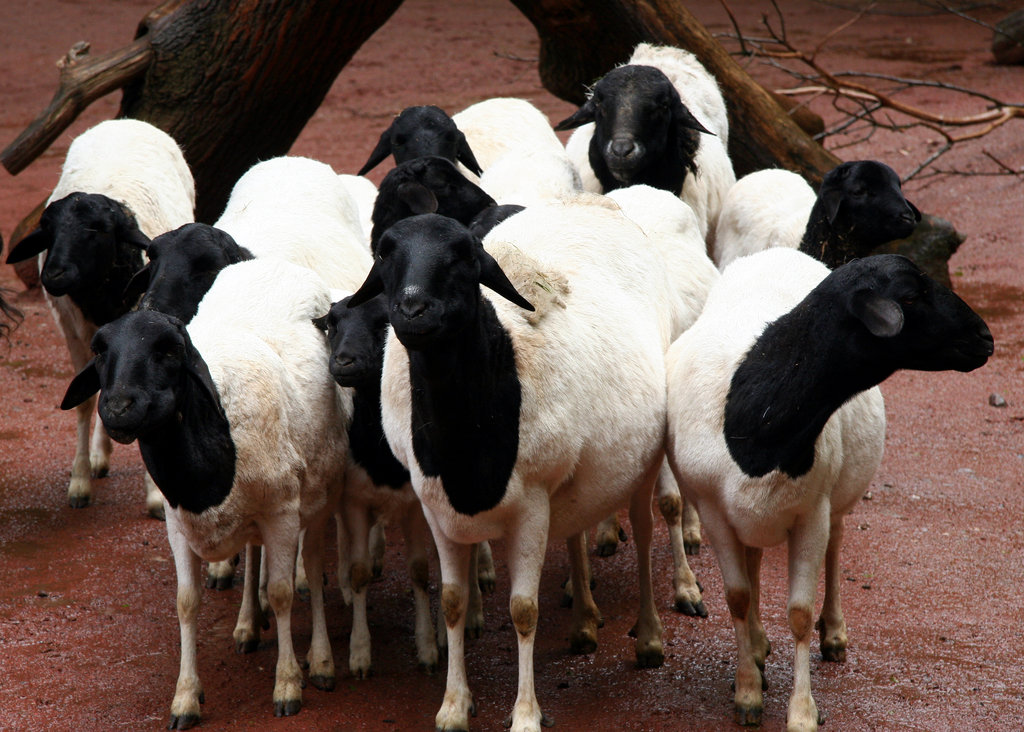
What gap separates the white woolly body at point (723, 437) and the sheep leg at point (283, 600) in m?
1.73

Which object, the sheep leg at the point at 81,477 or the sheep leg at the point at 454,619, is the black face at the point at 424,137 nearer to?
the sheep leg at the point at 81,477

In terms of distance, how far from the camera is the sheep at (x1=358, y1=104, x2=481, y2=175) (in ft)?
24.1

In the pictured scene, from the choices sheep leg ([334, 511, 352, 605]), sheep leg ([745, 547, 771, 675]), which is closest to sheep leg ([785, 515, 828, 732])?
sheep leg ([745, 547, 771, 675])

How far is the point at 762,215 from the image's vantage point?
776 cm

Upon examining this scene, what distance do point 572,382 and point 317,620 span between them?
168 cm

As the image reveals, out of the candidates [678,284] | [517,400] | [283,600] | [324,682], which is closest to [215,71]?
[678,284]

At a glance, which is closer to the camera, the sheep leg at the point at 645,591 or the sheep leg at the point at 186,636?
the sheep leg at the point at 186,636

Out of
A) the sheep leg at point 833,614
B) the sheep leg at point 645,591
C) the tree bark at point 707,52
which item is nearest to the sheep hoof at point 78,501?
the sheep leg at point 645,591

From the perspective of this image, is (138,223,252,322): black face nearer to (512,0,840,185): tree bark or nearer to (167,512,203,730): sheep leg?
(167,512,203,730): sheep leg

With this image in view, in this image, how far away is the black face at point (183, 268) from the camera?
580 centimetres

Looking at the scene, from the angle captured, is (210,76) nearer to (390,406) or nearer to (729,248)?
(729,248)

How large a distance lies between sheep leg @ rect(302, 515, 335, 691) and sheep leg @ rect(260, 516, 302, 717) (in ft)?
0.52

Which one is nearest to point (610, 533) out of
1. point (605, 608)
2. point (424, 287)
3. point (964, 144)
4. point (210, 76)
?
point (605, 608)

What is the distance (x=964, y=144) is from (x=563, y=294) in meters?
11.9
